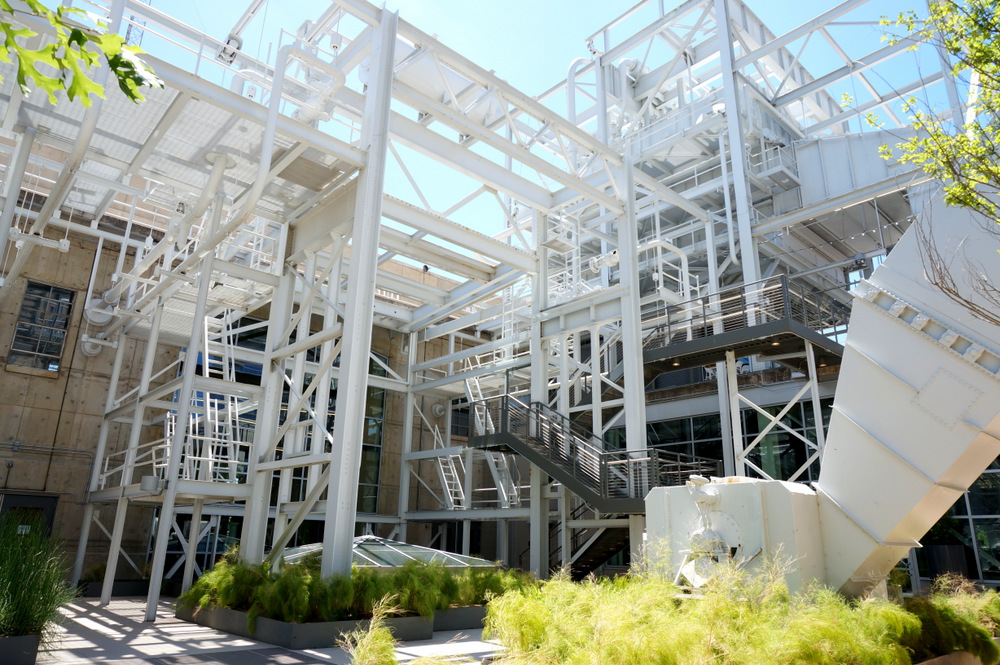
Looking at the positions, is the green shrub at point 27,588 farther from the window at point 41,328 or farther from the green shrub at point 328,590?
the window at point 41,328

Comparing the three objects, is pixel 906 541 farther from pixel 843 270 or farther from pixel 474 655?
pixel 843 270

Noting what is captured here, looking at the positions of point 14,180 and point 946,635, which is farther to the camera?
point 14,180

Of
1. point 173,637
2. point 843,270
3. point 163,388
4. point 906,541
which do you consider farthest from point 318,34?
point 843,270

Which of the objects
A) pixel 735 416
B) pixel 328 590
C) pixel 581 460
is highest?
pixel 735 416

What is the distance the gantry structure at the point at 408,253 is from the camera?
1194 centimetres

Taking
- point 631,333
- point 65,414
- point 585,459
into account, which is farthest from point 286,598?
point 65,414

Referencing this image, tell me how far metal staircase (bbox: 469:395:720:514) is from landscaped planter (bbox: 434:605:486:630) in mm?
4189

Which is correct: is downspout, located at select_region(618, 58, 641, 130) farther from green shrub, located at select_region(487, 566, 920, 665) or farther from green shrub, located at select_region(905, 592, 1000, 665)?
green shrub, located at select_region(487, 566, 920, 665)

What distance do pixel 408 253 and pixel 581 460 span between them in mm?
7183

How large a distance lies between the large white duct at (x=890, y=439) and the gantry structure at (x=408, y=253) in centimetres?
218

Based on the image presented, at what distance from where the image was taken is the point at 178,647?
9.11 meters

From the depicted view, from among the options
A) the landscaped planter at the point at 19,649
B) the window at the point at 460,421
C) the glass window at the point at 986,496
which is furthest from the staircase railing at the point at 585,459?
the landscaped planter at the point at 19,649

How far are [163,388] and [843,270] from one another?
2410 centimetres

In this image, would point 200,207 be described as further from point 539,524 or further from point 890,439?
point 890,439
